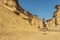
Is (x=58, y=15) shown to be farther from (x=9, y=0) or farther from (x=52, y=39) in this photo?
(x=52, y=39)

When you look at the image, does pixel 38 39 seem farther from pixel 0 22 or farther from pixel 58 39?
pixel 0 22

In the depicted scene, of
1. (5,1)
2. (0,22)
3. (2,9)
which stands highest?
(5,1)

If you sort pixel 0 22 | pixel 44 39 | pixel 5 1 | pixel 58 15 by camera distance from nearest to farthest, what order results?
pixel 44 39
pixel 0 22
pixel 5 1
pixel 58 15

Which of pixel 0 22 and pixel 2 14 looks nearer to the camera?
pixel 0 22

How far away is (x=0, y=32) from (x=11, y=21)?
18.0 ft

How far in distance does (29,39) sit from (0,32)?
10.5 ft

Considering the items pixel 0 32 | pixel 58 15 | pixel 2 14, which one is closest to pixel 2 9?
pixel 2 14

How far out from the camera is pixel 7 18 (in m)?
20.5

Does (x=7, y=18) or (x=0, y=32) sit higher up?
(x=7, y=18)

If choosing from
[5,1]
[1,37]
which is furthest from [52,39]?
[5,1]

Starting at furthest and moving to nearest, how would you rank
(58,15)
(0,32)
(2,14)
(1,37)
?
(58,15) < (2,14) < (0,32) < (1,37)

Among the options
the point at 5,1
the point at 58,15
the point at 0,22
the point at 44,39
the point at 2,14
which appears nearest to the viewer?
the point at 44,39

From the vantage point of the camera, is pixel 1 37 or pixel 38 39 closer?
pixel 1 37

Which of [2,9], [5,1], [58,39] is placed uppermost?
[5,1]
